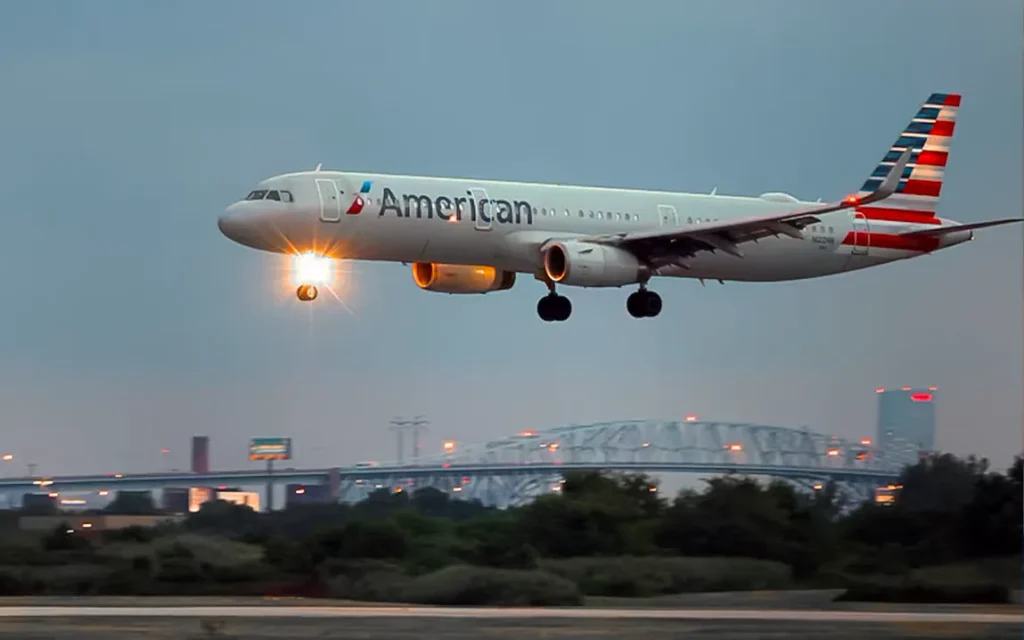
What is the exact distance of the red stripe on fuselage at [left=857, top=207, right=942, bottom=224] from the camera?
5978cm

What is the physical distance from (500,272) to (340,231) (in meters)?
7.22

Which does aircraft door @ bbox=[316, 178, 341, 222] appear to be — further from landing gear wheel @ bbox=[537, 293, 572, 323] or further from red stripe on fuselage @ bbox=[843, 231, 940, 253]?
red stripe on fuselage @ bbox=[843, 231, 940, 253]

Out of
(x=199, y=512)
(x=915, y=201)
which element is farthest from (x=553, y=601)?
(x=915, y=201)

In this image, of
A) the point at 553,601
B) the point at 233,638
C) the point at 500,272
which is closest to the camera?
the point at 233,638

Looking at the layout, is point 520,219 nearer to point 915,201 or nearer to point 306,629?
point 915,201

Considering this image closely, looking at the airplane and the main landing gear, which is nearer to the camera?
the airplane

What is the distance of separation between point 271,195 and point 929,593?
18.1 metres

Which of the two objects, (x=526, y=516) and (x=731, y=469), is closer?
(x=526, y=516)

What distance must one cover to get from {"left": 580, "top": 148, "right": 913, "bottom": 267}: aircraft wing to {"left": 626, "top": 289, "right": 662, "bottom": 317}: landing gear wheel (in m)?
1.90

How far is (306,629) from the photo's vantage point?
1346 inches

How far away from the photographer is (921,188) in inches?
2415

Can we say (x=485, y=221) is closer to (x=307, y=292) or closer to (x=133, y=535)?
(x=307, y=292)

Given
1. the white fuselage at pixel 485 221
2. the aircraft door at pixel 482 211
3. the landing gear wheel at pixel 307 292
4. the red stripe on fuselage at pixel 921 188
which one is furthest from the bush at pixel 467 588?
the red stripe on fuselage at pixel 921 188

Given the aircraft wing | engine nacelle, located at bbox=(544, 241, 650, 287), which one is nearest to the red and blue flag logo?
engine nacelle, located at bbox=(544, 241, 650, 287)
